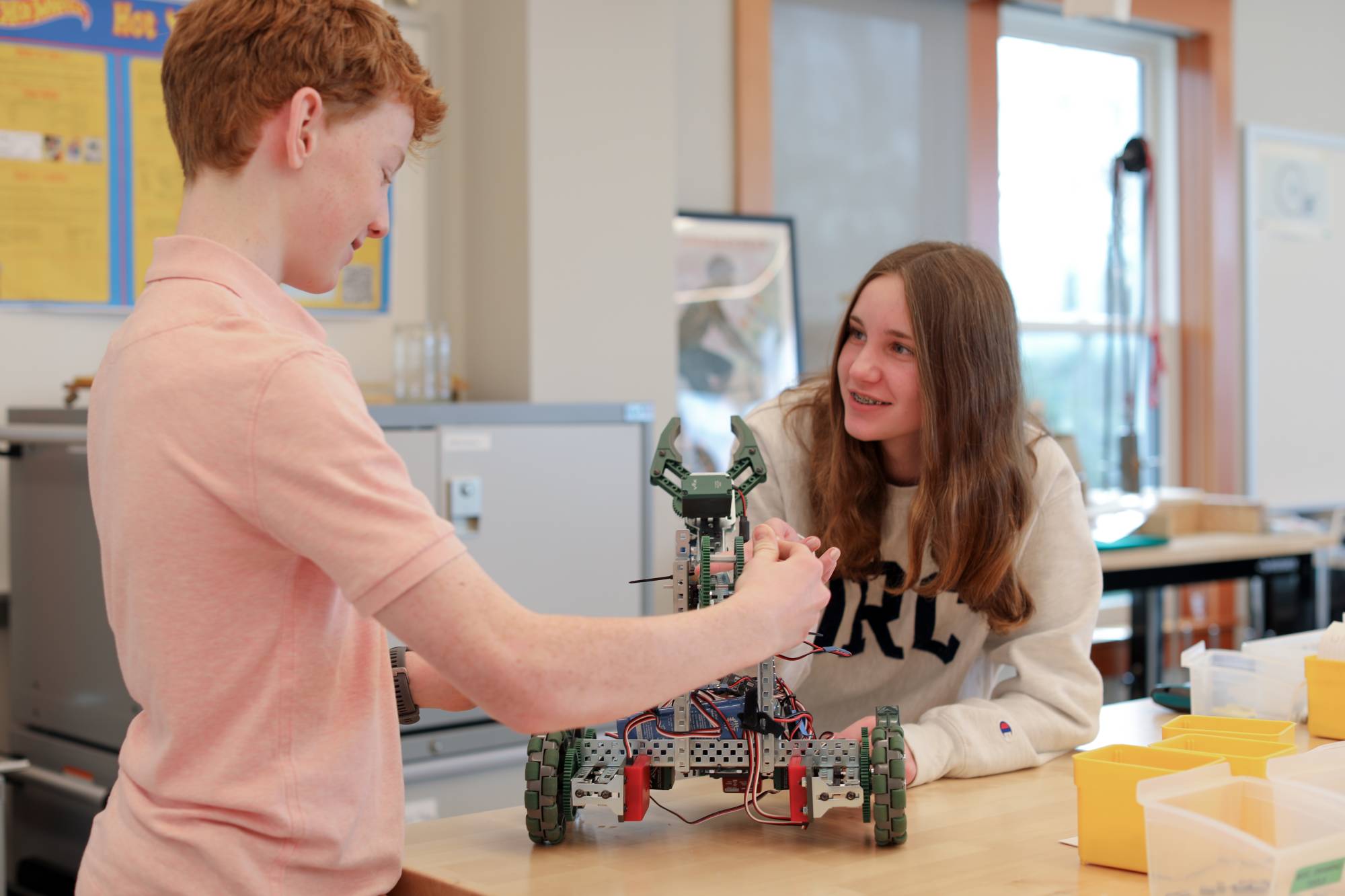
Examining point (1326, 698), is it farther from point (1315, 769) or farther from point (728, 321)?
point (728, 321)

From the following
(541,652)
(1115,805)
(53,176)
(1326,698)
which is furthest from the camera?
(53,176)

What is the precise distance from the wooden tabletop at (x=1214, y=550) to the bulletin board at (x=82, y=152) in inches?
80.2

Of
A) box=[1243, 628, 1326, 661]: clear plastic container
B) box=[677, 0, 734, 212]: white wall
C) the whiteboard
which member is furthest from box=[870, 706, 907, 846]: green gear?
the whiteboard

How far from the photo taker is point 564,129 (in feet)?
10.4

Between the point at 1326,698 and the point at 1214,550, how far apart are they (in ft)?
6.33

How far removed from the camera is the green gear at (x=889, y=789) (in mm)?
1169

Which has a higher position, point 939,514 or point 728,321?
point 728,321

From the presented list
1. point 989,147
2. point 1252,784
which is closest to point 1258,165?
point 989,147

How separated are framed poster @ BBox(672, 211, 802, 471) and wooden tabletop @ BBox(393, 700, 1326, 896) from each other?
254 cm

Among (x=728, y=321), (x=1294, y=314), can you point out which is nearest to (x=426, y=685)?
(x=728, y=321)

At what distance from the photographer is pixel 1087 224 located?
521 centimetres

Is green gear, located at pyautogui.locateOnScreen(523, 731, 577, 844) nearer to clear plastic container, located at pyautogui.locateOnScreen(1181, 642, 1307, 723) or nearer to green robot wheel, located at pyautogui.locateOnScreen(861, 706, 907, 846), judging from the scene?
green robot wheel, located at pyautogui.locateOnScreen(861, 706, 907, 846)

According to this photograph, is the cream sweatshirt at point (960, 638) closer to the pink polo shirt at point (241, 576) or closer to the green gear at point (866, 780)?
the green gear at point (866, 780)

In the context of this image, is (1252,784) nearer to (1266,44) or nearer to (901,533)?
(901,533)
